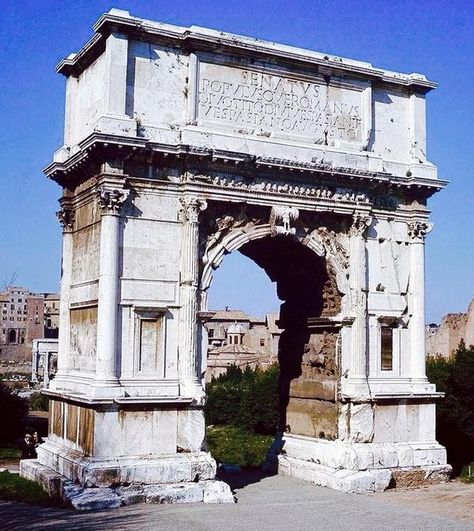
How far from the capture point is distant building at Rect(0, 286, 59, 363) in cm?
8569

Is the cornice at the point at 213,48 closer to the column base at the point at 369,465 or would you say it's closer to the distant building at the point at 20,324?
the column base at the point at 369,465

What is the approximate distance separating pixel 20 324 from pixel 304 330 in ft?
259

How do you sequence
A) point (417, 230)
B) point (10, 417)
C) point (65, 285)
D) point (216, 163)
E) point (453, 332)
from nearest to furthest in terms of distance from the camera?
point (216, 163) < point (65, 285) < point (417, 230) < point (10, 417) < point (453, 332)

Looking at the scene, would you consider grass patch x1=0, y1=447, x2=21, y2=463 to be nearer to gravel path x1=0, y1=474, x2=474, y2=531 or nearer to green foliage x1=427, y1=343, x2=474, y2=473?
gravel path x1=0, y1=474, x2=474, y2=531

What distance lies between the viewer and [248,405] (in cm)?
2889

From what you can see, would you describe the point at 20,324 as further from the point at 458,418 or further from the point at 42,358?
the point at 458,418

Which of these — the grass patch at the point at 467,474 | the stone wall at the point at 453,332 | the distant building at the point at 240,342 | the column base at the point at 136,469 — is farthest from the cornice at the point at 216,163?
the distant building at the point at 240,342

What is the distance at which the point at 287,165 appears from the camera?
14430 mm

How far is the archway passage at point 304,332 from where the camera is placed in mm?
15367

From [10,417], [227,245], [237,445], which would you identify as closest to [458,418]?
[237,445]

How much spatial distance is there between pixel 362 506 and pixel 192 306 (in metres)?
4.29

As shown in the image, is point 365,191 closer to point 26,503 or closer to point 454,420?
point 454,420

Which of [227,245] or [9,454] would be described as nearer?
[227,245]

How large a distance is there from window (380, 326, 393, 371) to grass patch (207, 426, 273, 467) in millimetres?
4617
